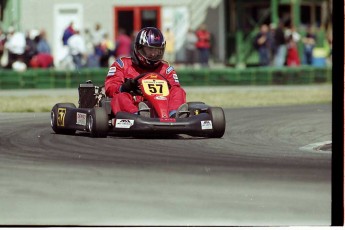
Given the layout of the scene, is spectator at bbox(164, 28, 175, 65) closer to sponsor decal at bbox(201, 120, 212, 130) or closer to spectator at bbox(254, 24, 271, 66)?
spectator at bbox(254, 24, 271, 66)

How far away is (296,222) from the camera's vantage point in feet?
22.1

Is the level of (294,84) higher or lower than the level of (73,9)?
lower

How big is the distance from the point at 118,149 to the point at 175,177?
1896 mm

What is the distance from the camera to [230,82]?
73.5 ft

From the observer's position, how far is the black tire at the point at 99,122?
10992 millimetres

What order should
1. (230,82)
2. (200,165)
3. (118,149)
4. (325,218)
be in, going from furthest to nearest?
1. (230,82)
2. (118,149)
3. (200,165)
4. (325,218)

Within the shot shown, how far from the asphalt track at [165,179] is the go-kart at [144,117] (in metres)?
0.13

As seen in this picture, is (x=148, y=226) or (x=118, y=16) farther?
(x=118, y=16)

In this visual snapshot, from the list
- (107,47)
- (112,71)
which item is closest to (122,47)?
(107,47)

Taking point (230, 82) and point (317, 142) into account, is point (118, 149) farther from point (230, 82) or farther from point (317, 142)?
point (230, 82)

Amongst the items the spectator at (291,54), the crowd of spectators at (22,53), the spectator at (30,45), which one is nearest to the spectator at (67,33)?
the crowd of spectators at (22,53)

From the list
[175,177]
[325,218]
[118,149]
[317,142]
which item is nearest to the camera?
[325,218]

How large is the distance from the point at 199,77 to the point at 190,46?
25.6ft

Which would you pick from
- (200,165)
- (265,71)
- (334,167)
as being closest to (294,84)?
(265,71)
